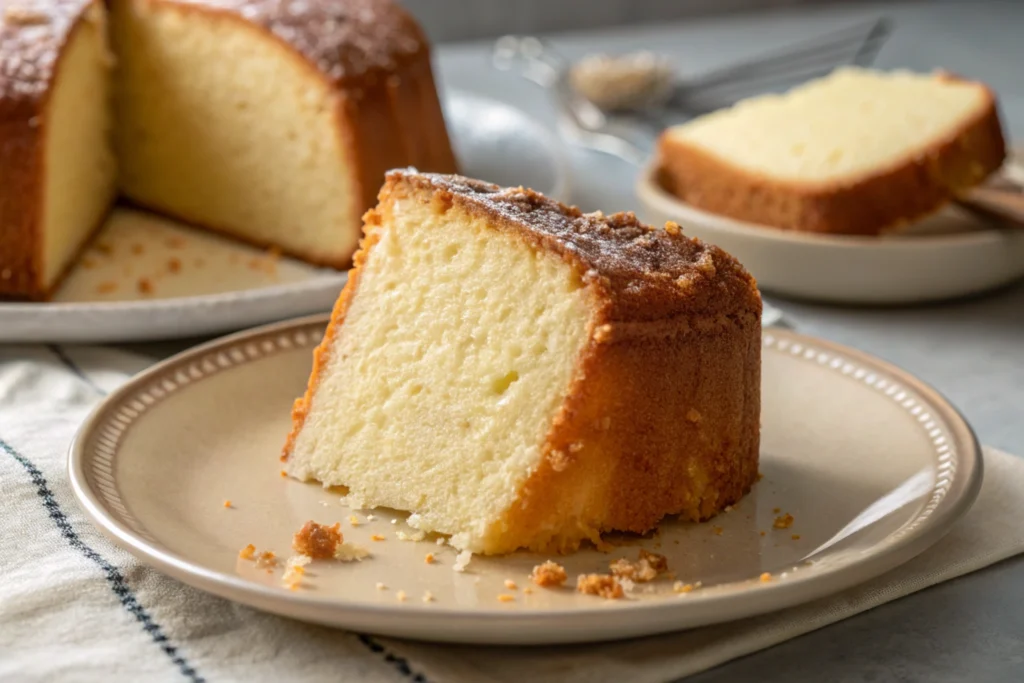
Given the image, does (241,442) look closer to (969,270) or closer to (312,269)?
(312,269)

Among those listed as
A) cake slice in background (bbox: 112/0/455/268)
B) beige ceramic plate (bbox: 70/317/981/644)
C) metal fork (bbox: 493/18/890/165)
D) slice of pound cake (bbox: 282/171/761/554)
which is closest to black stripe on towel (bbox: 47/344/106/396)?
beige ceramic plate (bbox: 70/317/981/644)

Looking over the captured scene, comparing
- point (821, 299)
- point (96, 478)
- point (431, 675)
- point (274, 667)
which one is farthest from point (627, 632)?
point (821, 299)

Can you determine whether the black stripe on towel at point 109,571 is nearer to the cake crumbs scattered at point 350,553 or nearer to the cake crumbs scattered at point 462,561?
the cake crumbs scattered at point 350,553

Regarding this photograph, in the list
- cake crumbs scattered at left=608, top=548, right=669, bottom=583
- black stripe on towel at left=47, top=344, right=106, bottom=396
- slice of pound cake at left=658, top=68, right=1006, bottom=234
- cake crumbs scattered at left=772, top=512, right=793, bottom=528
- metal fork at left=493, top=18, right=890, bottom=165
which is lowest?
black stripe on towel at left=47, top=344, right=106, bottom=396

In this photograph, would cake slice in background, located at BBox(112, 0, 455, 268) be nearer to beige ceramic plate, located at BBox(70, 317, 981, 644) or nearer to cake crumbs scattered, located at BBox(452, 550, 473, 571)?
beige ceramic plate, located at BBox(70, 317, 981, 644)

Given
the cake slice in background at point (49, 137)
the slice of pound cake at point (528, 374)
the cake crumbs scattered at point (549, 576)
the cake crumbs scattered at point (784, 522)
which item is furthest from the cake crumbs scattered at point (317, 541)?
the cake slice in background at point (49, 137)

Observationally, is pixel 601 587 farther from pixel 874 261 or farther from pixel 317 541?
pixel 874 261
